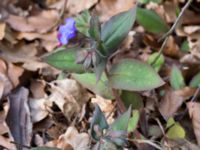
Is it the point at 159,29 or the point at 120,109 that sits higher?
the point at 159,29

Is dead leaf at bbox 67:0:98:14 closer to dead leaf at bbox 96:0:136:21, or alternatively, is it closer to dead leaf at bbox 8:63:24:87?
dead leaf at bbox 96:0:136:21

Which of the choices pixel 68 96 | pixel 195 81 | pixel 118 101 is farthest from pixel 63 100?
pixel 195 81

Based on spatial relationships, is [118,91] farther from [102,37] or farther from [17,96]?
[17,96]

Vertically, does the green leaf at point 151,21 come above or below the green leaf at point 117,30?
below

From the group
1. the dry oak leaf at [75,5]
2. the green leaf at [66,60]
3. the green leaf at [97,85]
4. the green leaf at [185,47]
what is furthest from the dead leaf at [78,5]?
the green leaf at [66,60]

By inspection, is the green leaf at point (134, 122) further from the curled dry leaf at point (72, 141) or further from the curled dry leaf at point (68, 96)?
the curled dry leaf at point (68, 96)

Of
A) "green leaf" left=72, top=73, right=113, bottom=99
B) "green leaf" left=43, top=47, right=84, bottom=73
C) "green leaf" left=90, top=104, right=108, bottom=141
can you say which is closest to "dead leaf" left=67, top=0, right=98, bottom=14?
"green leaf" left=72, top=73, right=113, bottom=99

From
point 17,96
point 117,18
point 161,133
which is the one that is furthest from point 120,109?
point 17,96
